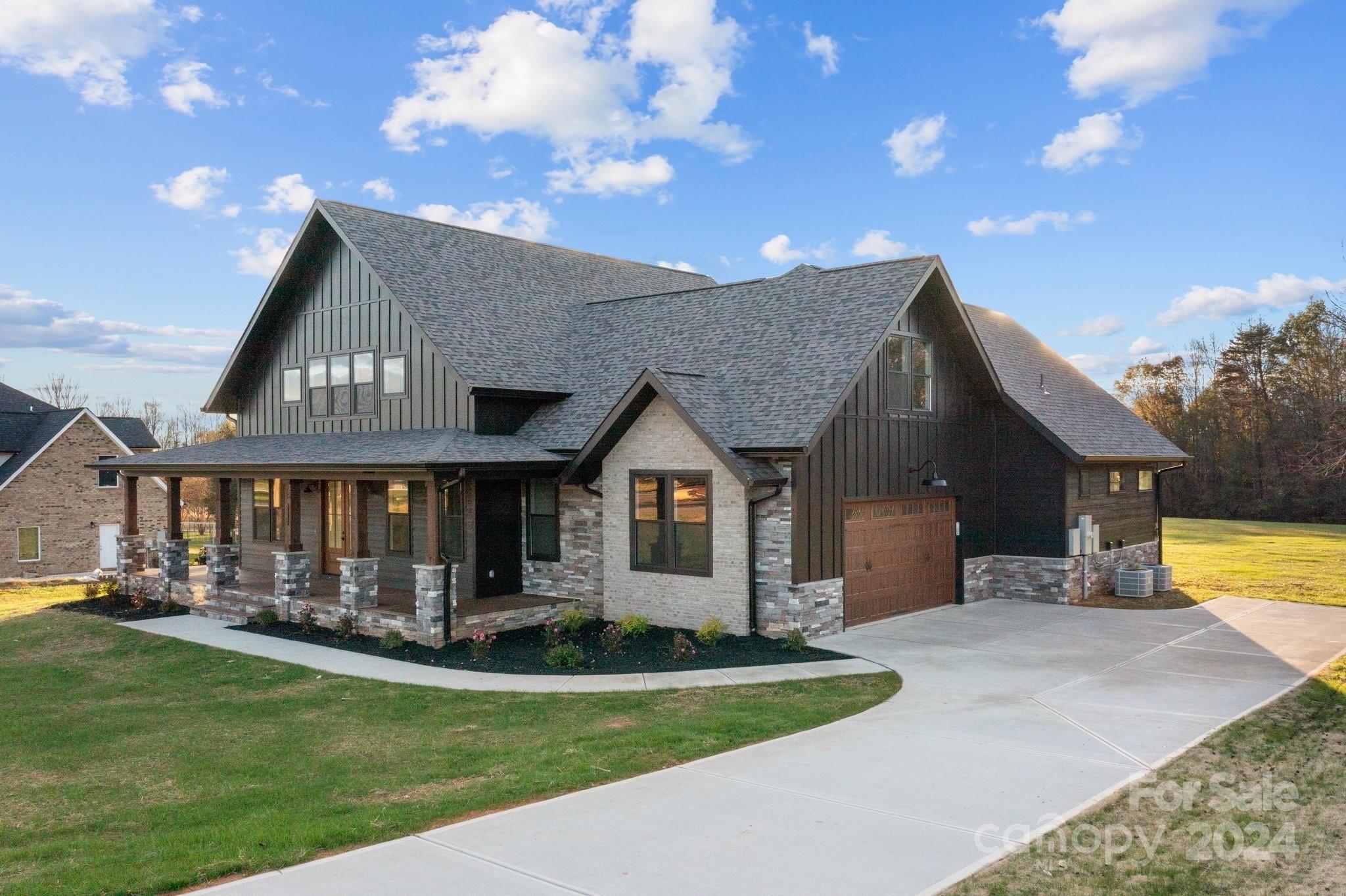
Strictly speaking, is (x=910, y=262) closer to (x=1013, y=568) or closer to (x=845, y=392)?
(x=845, y=392)

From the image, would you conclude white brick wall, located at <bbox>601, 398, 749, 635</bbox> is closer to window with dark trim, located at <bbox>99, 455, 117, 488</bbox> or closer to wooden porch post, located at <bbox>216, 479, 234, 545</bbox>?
wooden porch post, located at <bbox>216, 479, 234, 545</bbox>

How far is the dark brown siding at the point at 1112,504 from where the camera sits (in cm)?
→ 1923

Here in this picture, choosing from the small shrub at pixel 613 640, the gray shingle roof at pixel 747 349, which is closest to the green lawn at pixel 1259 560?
the gray shingle roof at pixel 747 349

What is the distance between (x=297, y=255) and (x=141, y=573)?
8.25 m

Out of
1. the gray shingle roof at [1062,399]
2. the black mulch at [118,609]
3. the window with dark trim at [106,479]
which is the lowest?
the black mulch at [118,609]

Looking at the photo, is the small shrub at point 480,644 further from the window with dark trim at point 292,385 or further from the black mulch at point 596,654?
the window with dark trim at point 292,385

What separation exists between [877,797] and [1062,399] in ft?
54.6

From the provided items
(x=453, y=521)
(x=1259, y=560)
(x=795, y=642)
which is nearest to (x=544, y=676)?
(x=795, y=642)

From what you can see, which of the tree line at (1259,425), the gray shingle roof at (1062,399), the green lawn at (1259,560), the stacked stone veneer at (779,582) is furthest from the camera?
the tree line at (1259,425)

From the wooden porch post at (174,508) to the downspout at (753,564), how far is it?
1339 centimetres

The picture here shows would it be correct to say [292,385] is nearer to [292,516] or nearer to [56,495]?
[292,516]

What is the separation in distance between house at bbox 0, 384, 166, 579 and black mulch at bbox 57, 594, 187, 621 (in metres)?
10.3

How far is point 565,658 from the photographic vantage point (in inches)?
513

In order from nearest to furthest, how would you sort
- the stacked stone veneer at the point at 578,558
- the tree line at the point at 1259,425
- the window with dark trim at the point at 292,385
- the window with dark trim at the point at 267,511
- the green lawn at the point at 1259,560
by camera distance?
the stacked stone veneer at the point at 578,558
the green lawn at the point at 1259,560
the window with dark trim at the point at 292,385
the window with dark trim at the point at 267,511
the tree line at the point at 1259,425
